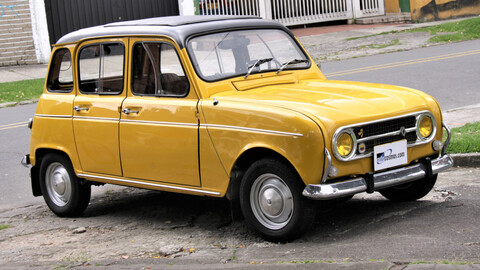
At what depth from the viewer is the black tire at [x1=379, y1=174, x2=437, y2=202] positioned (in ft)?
21.0

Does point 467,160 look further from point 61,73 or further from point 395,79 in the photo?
point 395,79

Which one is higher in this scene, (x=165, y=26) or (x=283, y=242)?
(x=165, y=26)

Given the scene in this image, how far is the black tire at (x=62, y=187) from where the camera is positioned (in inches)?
291

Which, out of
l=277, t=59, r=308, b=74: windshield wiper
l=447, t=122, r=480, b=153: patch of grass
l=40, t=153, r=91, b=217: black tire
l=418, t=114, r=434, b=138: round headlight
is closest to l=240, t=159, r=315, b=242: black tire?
l=418, t=114, r=434, b=138: round headlight

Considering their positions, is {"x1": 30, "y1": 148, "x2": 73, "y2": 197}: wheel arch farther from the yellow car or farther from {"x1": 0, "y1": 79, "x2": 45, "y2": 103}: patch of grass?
{"x1": 0, "y1": 79, "x2": 45, "y2": 103}: patch of grass

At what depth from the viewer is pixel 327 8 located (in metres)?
26.8

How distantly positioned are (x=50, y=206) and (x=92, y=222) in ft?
1.96

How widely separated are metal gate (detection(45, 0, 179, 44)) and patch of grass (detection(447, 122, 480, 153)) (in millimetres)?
16880

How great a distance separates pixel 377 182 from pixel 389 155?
0.28 meters

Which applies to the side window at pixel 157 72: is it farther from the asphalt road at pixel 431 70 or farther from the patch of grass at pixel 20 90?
the patch of grass at pixel 20 90

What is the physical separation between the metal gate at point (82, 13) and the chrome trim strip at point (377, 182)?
19.1m

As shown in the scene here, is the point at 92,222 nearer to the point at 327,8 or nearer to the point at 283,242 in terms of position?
the point at 283,242

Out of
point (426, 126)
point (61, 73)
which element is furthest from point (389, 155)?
point (61, 73)

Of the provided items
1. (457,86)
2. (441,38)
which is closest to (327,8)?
(441,38)
